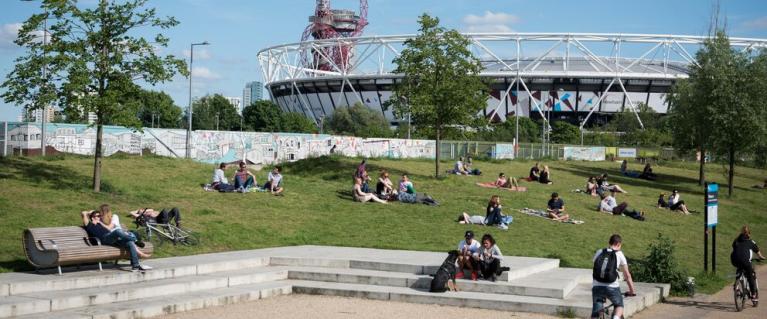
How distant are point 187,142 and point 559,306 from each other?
81.6 ft

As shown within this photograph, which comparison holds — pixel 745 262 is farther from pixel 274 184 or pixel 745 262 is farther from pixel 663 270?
pixel 274 184

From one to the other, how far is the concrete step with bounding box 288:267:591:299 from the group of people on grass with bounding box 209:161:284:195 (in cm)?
804

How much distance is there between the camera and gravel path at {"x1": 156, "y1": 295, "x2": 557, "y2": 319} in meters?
11.6

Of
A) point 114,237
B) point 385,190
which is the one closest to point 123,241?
point 114,237

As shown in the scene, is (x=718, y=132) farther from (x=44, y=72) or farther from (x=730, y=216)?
(x=44, y=72)

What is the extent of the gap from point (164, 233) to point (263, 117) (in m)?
71.2

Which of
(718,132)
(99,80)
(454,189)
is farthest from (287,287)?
(718,132)

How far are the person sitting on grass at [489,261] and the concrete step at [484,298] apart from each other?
0.48 metres

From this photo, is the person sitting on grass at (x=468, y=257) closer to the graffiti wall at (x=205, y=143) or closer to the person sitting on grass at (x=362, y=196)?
the person sitting on grass at (x=362, y=196)

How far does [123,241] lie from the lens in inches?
499

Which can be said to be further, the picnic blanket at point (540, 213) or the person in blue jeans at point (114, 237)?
the picnic blanket at point (540, 213)

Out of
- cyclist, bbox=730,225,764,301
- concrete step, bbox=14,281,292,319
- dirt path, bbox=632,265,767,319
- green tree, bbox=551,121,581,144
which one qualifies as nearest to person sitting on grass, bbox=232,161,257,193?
concrete step, bbox=14,281,292,319

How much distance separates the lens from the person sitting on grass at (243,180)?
73.9ft

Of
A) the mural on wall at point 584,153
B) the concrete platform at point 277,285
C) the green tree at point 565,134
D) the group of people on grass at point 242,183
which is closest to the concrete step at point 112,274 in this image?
the concrete platform at point 277,285
